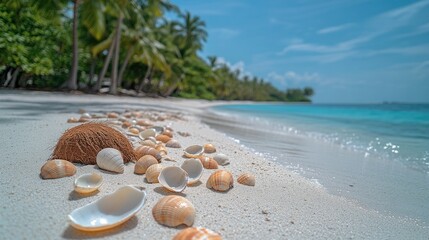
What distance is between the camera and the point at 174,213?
191 centimetres

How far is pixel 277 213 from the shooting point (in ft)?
7.93

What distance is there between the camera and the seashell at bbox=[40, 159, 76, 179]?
97.0 inches

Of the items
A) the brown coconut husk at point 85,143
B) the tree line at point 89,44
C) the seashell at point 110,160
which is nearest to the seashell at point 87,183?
the seashell at point 110,160

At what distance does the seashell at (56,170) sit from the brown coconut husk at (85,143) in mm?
397

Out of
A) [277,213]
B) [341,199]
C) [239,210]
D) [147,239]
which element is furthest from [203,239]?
[341,199]

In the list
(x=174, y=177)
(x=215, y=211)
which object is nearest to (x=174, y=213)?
(x=215, y=211)

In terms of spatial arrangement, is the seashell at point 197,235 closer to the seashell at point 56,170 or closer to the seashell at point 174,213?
the seashell at point 174,213

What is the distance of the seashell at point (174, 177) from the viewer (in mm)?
2520

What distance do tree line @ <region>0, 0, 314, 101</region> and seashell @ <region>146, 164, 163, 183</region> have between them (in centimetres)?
1716

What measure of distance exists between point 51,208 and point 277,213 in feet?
5.65

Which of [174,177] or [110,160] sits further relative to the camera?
[110,160]

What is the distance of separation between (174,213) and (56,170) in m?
1.26

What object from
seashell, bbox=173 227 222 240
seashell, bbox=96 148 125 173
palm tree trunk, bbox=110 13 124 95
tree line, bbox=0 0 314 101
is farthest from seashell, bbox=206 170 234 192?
palm tree trunk, bbox=110 13 124 95

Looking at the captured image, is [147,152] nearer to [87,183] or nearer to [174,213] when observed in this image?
[87,183]
